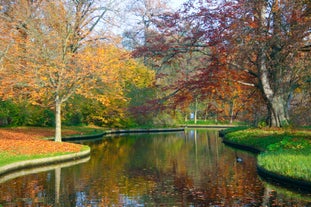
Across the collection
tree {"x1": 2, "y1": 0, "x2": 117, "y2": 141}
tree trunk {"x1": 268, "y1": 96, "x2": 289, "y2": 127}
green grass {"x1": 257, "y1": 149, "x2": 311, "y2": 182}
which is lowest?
green grass {"x1": 257, "y1": 149, "x2": 311, "y2": 182}

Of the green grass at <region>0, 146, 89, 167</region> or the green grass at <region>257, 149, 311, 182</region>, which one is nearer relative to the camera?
the green grass at <region>257, 149, 311, 182</region>

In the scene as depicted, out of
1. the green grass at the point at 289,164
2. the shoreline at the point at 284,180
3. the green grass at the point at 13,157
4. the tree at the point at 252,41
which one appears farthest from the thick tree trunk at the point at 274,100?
the green grass at the point at 13,157

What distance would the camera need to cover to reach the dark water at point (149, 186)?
440 inches

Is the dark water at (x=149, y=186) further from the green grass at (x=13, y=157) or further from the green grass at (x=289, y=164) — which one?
the green grass at (x=13, y=157)

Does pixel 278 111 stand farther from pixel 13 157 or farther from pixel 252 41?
pixel 13 157

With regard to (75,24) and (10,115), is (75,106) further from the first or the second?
(75,24)

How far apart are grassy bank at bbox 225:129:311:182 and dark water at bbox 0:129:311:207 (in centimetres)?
76

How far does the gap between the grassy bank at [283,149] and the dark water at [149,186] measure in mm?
756

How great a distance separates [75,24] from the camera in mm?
26125

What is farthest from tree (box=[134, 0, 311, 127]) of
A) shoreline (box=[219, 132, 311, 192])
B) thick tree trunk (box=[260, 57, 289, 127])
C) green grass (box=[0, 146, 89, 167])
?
green grass (box=[0, 146, 89, 167])

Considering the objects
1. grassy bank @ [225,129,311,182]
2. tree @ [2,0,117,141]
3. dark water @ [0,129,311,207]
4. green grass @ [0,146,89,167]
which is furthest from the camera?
tree @ [2,0,117,141]

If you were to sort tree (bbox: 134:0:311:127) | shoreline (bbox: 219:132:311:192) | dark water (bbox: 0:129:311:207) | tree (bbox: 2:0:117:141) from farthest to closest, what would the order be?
tree (bbox: 2:0:117:141) < tree (bbox: 134:0:311:127) < shoreline (bbox: 219:132:311:192) < dark water (bbox: 0:129:311:207)

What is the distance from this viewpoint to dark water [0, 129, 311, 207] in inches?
440

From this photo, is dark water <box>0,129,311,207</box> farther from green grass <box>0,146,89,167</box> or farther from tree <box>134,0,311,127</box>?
tree <box>134,0,311,127</box>
